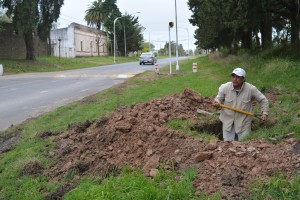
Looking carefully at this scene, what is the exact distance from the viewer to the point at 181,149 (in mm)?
5320

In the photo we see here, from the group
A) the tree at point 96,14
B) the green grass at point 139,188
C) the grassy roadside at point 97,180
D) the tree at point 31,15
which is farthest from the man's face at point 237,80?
the tree at point 96,14

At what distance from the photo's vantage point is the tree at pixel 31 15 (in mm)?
36219

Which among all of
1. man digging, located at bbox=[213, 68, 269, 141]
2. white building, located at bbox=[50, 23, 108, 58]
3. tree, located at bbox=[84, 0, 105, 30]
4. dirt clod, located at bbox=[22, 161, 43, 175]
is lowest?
dirt clod, located at bbox=[22, 161, 43, 175]

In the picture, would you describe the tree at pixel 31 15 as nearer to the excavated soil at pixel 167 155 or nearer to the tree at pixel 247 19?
the tree at pixel 247 19

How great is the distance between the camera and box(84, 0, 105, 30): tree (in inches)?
3553

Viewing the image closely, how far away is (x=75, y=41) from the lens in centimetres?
6800

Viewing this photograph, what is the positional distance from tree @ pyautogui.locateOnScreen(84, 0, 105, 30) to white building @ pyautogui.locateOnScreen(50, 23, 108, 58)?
12080mm

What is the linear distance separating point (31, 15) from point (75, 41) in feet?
103

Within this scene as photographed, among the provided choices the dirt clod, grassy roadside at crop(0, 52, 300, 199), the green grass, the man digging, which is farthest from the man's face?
the dirt clod

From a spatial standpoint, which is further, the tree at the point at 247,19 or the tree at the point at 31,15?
the tree at the point at 31,15

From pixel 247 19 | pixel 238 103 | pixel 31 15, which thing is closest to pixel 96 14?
pixel 31 15

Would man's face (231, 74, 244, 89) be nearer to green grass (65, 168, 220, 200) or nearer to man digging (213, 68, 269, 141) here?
man digging (213, 68, 269, 141)

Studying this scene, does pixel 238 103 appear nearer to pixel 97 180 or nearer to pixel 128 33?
pixel 97 180

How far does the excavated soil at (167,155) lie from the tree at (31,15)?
31993mm
